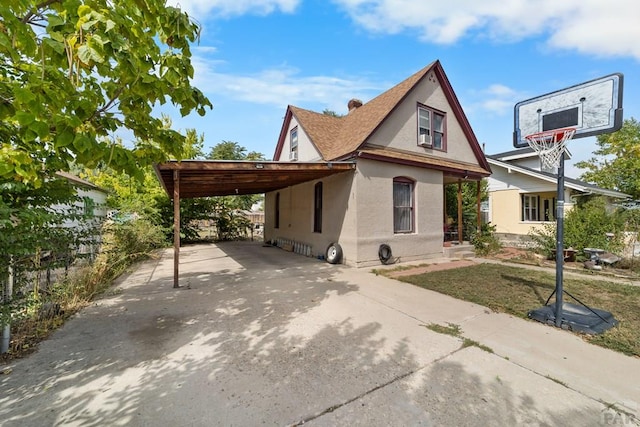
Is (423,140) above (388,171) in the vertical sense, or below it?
above

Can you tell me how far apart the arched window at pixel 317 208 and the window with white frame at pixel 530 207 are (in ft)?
39.0

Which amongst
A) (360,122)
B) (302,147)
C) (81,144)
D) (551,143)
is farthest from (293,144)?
(81,144)

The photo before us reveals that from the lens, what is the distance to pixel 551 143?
16.1ft

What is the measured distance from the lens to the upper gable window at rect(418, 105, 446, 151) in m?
10.9

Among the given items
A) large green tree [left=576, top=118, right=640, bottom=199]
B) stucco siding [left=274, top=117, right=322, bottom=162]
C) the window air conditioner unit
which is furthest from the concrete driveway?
large green tree [left=576, top=118, right=640, bottom=199]

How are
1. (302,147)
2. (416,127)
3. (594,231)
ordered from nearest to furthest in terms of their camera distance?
1. (594,231)
2. (416,127)
3. (302,147)

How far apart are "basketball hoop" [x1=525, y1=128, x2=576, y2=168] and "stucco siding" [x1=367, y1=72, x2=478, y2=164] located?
5.05 meters

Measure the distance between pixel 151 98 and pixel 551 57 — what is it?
462 inches

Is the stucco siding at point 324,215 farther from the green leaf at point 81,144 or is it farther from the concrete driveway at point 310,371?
the green leaf at point 81,144

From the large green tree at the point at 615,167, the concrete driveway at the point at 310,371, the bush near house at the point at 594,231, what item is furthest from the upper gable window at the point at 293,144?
the large green tree at the point at 615,167

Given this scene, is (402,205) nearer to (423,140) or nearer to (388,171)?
(388,171)

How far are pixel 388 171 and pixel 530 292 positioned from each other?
5.13m

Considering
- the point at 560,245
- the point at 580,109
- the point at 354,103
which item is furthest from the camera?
the point at 354,103

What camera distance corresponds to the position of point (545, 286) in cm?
648
